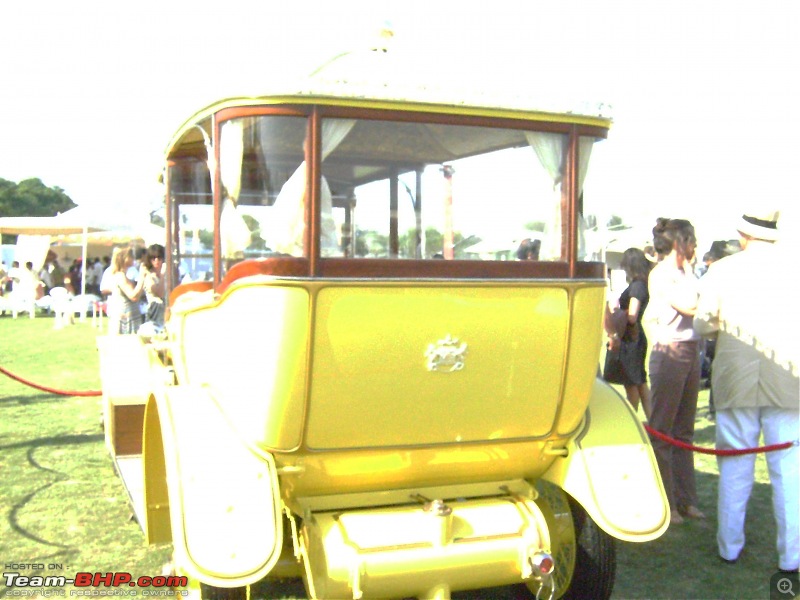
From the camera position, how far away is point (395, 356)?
3.38m

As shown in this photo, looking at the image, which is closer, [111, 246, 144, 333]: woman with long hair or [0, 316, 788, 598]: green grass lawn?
[0, 316, 788, 598]: green grass lawn

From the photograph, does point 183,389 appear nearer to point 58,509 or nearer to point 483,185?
point 483,185

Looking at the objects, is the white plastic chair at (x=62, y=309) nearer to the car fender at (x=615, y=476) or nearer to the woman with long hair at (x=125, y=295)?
the woman with long hair at (x=125, y=295)

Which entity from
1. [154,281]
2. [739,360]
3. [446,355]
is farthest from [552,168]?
[154,281]

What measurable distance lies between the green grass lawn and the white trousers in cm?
19

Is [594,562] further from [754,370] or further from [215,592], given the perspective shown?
[215,592]

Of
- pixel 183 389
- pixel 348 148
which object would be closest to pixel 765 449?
pixel 348 148

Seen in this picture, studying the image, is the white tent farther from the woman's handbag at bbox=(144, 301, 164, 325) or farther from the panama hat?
the panama hat

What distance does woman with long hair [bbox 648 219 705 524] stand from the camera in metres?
5.00

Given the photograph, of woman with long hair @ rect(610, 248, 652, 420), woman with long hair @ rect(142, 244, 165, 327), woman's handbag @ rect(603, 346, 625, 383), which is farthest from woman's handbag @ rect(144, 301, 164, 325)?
woman with long hair @ rect(610, 248, 652, 420)

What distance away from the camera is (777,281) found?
4.32 meters

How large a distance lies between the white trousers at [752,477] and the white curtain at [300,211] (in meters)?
2.54

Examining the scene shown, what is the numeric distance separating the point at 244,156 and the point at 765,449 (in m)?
2.99

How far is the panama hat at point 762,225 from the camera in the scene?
437 centimetres
